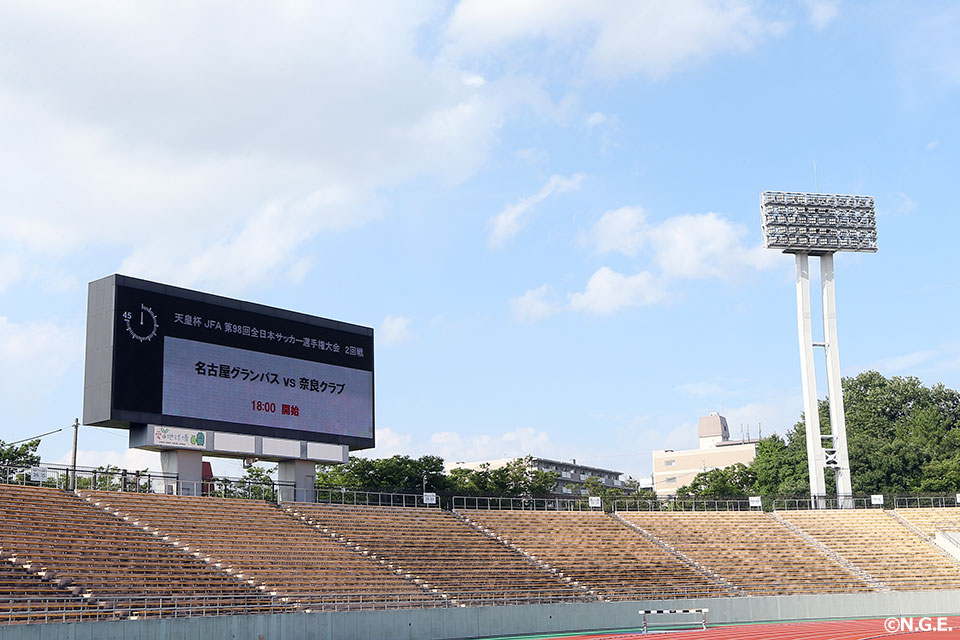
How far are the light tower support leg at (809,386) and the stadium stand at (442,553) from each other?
2182cm

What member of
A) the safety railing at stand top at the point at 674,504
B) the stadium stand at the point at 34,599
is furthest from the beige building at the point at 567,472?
the stadium stand at the point at 34,599

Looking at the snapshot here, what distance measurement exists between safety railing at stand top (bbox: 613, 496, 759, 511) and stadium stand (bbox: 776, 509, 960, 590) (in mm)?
2509

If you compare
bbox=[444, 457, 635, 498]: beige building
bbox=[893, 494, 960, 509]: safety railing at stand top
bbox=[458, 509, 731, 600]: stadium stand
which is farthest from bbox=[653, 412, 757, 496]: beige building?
bbox=[458, 509, 731, 600]: stadium stand

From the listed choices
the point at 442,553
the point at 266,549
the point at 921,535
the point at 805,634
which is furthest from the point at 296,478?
the point at 921,535

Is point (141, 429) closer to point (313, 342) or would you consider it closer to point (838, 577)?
point (313, 342)

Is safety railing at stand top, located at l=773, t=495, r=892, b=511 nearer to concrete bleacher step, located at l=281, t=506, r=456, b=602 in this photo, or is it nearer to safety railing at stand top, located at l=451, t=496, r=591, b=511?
safety railing at stand top, located at l=451, t=496, r=591, b=511

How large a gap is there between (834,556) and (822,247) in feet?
62.7

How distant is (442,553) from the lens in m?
41.5

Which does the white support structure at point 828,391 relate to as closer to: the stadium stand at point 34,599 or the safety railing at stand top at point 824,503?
the safety railing at stand top at point 824,503

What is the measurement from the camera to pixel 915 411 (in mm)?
93188

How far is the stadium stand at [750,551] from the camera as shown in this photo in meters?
45.2

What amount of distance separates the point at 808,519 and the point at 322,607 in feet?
103

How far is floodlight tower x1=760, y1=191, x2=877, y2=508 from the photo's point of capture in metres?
58.3

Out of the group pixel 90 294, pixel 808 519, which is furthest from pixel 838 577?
pixel 90 294
